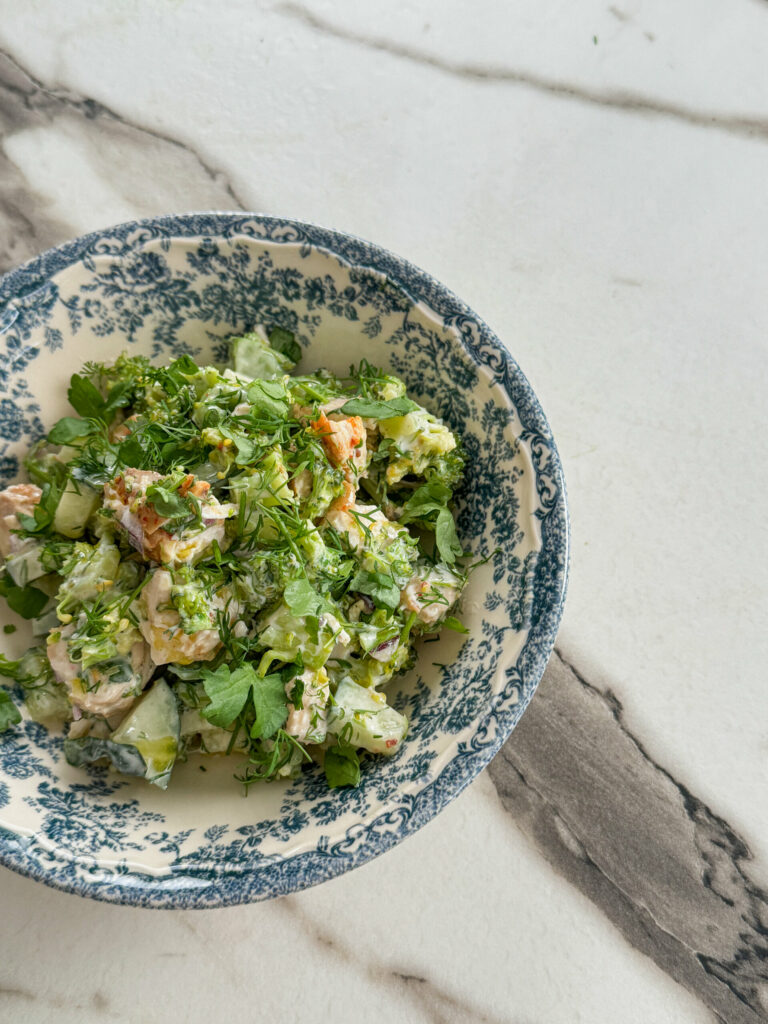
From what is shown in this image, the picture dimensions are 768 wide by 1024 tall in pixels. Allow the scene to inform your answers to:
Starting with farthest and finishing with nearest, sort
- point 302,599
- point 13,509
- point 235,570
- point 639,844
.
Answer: point 639,844, point 13,509, point 235,570, point 302,599

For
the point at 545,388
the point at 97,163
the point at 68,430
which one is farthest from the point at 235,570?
the point at 97,163

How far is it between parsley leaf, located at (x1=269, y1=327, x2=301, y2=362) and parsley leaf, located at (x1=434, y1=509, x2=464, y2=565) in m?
0.61

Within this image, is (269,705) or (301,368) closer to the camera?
(269,705)

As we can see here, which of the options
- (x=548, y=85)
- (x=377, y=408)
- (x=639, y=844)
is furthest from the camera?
(x=548, y=85)

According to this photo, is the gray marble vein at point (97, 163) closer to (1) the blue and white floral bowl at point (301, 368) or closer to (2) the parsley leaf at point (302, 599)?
(1) the blue and white floral bowl at point (301, 368)

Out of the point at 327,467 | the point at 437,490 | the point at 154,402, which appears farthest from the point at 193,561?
the point at 437,490

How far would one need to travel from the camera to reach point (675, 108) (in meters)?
2.63

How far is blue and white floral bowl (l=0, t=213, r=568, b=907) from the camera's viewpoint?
161cm

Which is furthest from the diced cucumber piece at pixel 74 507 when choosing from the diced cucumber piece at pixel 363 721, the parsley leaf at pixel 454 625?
the parsley leaf at pixel 454 625

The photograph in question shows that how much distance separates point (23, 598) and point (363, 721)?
0.87 meters

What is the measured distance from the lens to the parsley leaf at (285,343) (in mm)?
2076

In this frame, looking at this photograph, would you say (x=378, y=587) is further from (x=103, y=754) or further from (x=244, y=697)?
(x=103, y=754)

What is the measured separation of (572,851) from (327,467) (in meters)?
1.34

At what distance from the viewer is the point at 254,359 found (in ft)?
6.55
